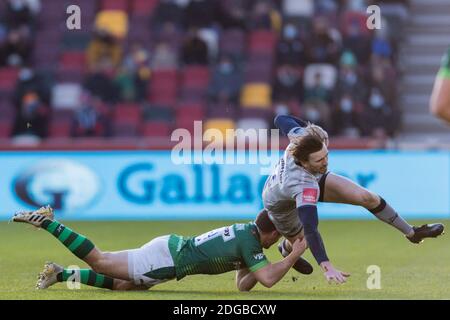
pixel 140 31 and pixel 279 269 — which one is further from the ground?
pixel 140 31

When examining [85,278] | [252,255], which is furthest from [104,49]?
[252,255]

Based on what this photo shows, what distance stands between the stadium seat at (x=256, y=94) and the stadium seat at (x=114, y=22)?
246 cm

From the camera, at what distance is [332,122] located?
18469 millimetres

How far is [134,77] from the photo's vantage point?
19703 mm

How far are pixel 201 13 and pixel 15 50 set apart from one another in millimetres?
3141

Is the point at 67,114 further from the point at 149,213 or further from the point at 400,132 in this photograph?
the point at 400,132

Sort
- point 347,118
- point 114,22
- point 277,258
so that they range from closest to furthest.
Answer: point 277,258 → point 347,118 → point 114,22

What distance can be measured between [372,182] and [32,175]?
14.8 ft

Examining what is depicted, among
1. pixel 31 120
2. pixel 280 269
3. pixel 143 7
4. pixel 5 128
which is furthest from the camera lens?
pixel 143 7

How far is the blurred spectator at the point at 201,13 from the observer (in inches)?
807

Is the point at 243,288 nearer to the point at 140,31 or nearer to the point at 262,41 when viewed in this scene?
the point at 262,41

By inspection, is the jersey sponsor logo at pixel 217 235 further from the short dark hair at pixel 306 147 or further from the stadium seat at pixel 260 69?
the stadium seat at pixel 260 69

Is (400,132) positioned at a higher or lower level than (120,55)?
lower
